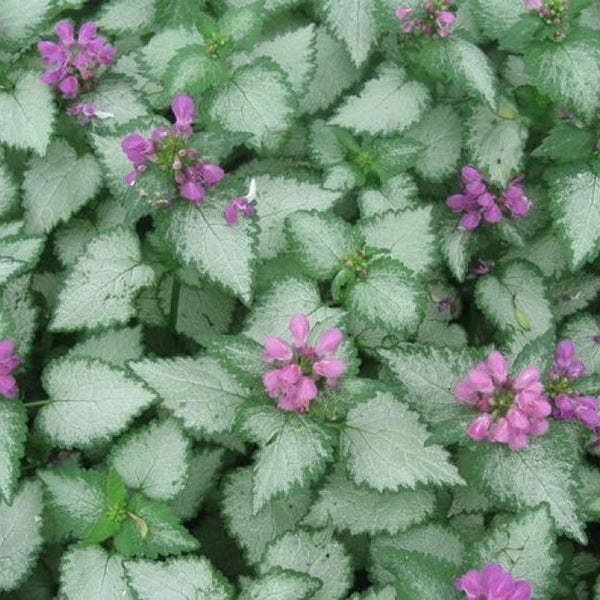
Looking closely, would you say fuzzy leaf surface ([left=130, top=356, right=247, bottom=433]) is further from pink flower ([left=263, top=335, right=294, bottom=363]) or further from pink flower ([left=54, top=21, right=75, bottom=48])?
pink flower ([left=54, top=21, right=75, bottom=48])

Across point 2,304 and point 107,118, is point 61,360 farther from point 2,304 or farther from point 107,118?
point 107,118

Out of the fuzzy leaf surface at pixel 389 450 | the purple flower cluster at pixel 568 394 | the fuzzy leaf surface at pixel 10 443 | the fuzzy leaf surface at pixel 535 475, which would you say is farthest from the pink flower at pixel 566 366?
the fuzzy leaf surface at pixel 10 443

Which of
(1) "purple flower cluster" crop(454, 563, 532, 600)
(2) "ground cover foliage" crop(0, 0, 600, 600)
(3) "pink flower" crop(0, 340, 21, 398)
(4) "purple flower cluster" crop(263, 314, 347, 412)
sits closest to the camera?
(1) "purple flower cluster" crop(454, 563, 532, 600)

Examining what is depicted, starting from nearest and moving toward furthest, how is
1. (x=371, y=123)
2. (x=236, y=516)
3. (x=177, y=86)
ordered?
1. (x=236, y=516)
2. (x=177, y=86)
3. (x=371, y=123)

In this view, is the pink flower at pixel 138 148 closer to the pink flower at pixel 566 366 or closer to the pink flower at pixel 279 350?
the pink flower at pixel 279 350

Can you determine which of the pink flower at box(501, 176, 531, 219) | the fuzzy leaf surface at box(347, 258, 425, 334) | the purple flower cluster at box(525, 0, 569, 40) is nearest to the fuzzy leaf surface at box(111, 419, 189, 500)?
the fuzzy leaf surface at box(347, 258, 425, 334)

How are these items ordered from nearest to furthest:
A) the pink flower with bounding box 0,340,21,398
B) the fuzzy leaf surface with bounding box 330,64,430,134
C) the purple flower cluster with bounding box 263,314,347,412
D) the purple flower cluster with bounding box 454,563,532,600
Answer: the purple flower cluster with bounding box 454,563,532,600
the purple flower cluster with bounding box 263,314,347,412
the pink flower with bounding box 0,340,21,398
the fuzzy leaf surface with bounding box 330,64,430,134

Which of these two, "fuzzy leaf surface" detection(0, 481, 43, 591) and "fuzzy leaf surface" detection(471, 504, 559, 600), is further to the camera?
"fuzzy leaf surface" detection(0, 481, 43, 591)

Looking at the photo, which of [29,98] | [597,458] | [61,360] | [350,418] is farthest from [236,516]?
[29,98]

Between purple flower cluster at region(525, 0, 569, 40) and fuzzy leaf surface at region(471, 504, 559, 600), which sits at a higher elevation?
purple flower cluster at region(525, 0, 569, 40)
